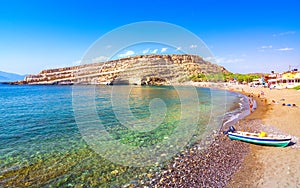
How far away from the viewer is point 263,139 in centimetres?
1348

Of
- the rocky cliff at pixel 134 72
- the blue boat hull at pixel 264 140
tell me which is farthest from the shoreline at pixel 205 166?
the rocky cliff at pixel 134 72

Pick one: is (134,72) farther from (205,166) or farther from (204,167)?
(204,167)

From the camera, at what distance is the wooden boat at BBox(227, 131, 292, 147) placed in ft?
42.4

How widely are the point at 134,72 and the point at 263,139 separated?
11060cm

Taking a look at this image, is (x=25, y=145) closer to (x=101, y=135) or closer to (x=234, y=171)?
(x=101, y=135)

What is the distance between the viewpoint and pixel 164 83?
155 m

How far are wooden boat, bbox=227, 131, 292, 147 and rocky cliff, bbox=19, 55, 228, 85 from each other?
245 ft

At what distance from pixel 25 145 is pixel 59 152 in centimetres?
326

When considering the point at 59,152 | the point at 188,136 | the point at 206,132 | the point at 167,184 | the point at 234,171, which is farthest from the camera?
the point at 206,132

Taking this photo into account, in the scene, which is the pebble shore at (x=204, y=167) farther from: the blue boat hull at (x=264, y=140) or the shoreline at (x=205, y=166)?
the blue boat hull at (x=264, y=140)

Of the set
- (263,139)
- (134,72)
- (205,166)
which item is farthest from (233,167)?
(134,72)

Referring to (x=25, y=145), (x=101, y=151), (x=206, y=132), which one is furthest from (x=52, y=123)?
(x=206, y=132)

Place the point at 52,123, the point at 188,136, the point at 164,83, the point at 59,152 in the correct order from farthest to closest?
1. the point at 164,83
2. the point at 52,123
3. the point at 188,136
4. the point at 59,152

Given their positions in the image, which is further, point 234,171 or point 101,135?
point 101,135
